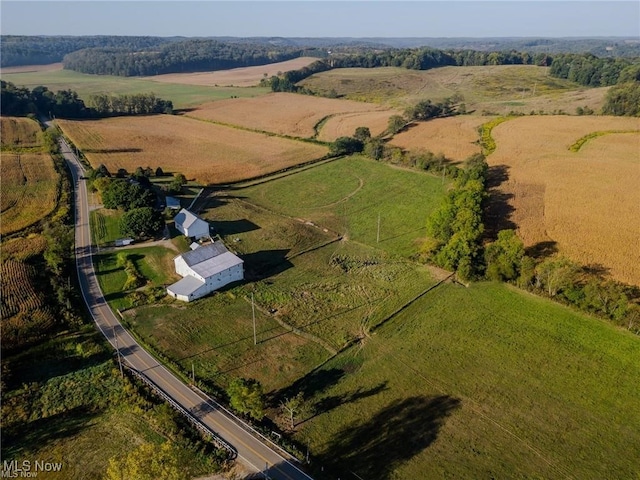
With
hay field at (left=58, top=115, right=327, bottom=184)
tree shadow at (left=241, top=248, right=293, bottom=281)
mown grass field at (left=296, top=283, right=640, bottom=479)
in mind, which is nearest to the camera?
mown grass field at (left=296, top=283, right=640, bottom=479)

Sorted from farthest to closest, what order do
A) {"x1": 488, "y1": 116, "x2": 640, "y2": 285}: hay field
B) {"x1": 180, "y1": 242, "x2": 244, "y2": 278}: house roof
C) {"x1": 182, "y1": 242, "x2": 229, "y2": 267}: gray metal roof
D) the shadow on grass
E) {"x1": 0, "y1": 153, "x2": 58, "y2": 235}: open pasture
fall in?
{"x1": 0, "y1": 153, "x2": 58, "y2": 235}: open pasture → {"x1": 488, "y1": 116, "x2": 640, "y2": 285}: hay field → {"x1": 182, "y1": 242, "x2": 229, "y2": 267}: gray metal roof → {"x1": 180, "y1": 242, "x2": 244, "y2": 278}: house roof → the shadow on grass

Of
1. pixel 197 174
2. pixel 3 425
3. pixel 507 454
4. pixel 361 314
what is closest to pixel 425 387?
pixel 507 454

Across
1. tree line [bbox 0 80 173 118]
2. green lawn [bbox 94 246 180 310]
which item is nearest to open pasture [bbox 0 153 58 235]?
green lawn [bbox 94 246 180 310]

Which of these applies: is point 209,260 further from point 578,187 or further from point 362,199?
point 578,187

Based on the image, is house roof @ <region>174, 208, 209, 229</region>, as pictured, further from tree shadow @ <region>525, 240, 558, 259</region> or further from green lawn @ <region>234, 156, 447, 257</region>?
tree shadow @ <region>525, 240, 558, 259</region>

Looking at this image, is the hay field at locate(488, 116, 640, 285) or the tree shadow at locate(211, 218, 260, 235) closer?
the hay field at locate(488, 116, 640, 285)

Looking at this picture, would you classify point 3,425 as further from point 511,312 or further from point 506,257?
point 506,257

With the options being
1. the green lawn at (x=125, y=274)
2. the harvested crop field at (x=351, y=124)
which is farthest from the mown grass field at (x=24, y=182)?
the harvested crop field at (x=351, y=124)
